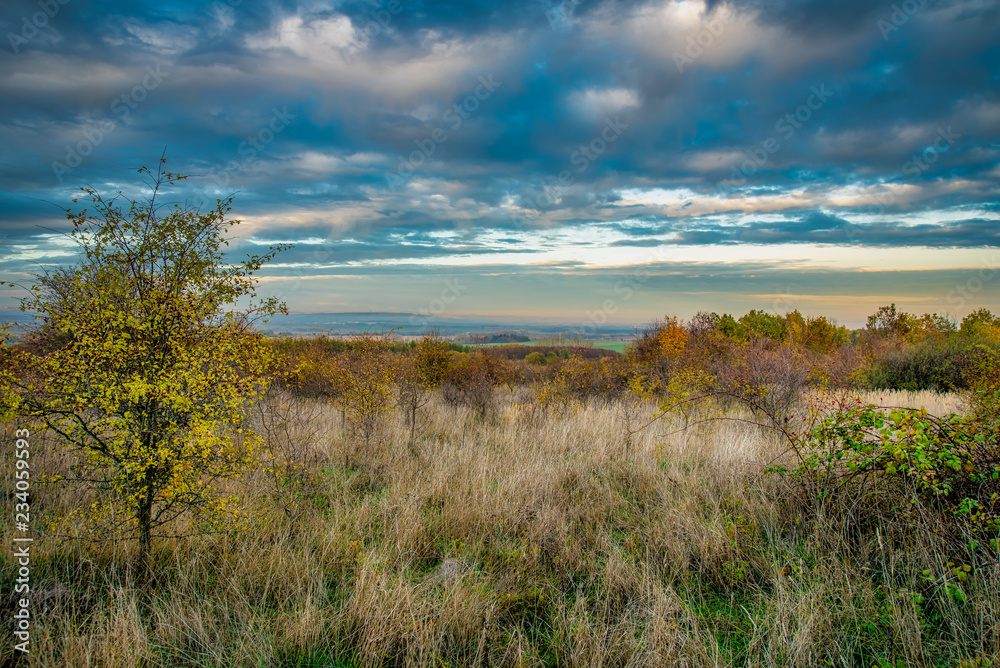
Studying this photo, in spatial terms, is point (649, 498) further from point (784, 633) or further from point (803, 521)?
point (784, 633)

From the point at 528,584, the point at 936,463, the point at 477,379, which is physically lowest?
the point at 528,584

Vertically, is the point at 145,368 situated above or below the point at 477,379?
above

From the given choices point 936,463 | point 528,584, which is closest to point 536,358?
point 528,584

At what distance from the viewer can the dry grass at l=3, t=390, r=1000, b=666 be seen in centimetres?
324

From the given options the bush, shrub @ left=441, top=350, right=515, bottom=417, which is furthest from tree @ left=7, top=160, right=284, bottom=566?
shrub @ left=441, top=350, right=515, bottom=417

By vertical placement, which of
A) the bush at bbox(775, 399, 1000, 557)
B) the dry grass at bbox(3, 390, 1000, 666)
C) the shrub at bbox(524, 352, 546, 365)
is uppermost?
the bush at bbox(775, 399, 1000, 557)

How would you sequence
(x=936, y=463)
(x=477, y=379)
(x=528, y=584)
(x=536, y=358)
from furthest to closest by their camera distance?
(x=536, y=358) < (x=477, y=379) < (x=528, y=584) < (x=936, y=463)

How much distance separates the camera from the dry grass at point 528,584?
3.24 metres

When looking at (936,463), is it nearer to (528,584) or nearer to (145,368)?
(528,584)

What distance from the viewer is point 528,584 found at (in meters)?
4.13

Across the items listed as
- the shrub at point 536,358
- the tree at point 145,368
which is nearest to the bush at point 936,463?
the tree at point 145,368

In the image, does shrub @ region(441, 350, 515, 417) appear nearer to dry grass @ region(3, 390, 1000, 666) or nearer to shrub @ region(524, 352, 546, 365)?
shrub @ region(524, 352, 546, 365)

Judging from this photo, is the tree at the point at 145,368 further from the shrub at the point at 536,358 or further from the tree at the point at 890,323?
the tree at the point at 890,323

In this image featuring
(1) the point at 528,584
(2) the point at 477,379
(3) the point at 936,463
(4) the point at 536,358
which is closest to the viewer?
(3) the point at 936,463
